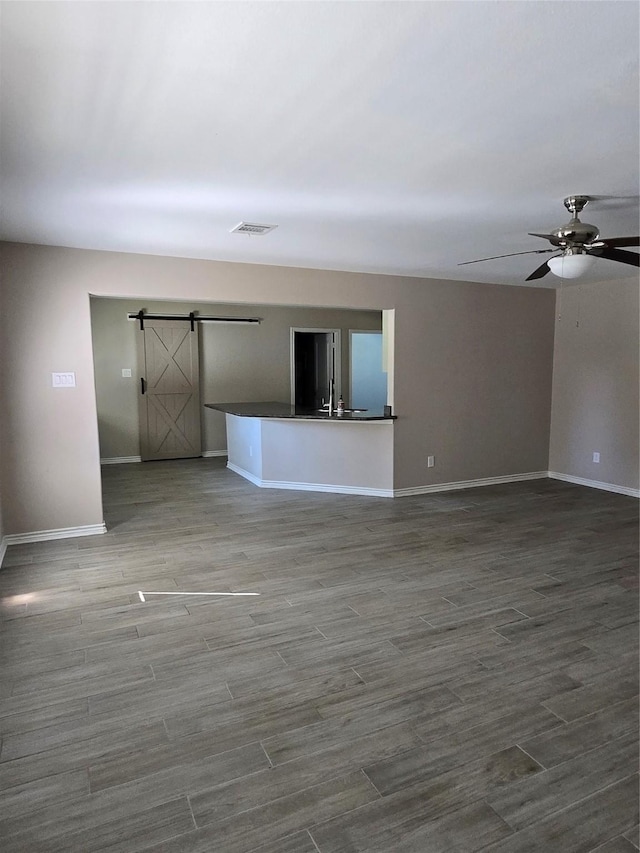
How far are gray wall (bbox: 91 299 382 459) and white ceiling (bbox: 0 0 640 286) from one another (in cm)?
383

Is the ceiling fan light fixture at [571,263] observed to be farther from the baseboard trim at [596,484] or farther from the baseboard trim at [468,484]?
the baseboard trim at [596,484]

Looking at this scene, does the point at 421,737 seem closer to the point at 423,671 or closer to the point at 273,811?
the point at 423,671

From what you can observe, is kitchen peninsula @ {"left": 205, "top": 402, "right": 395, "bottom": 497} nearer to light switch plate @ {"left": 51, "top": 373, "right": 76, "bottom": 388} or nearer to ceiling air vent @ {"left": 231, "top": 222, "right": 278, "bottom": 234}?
light switch plate @ {"left": 51, "top": 373, "right": 76, "bottom": 388}

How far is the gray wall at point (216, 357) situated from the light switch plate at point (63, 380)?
3.20m

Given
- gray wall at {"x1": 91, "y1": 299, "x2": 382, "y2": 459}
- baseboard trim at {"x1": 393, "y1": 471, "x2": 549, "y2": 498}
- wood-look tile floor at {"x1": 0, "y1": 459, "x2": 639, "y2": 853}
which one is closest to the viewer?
wood-look tile floor at {"x1": 0, "y1": 459, "x2": 639, "y2": 853}

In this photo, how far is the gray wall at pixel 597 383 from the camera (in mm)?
5605

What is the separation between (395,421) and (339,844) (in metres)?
4.23

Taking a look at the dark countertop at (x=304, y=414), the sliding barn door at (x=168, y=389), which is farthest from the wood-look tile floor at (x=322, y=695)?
the sliding barn door at (x=168, y=389)

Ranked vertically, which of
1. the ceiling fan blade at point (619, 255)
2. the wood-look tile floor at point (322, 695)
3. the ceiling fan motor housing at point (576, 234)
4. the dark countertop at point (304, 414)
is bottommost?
the wood-look tile floor at point (322, 695)

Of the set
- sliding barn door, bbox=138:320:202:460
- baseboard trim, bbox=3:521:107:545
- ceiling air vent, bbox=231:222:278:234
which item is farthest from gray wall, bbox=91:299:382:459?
ceiling air vent, bbox=231:222:278:234

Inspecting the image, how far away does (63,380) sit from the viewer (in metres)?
4.21

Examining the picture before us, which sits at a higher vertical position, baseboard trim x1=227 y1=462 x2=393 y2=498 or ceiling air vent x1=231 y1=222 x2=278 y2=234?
ceiling air vent x1=231 y1=222 x2=278 y2=234

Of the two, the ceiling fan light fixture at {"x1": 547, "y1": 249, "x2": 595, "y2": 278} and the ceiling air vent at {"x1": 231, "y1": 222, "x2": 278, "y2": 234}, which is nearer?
the ceiling fan light fixture at {"x1": 547, "y1": 249, "x2": 595, "y2": 278}

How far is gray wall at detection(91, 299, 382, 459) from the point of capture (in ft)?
24.0
